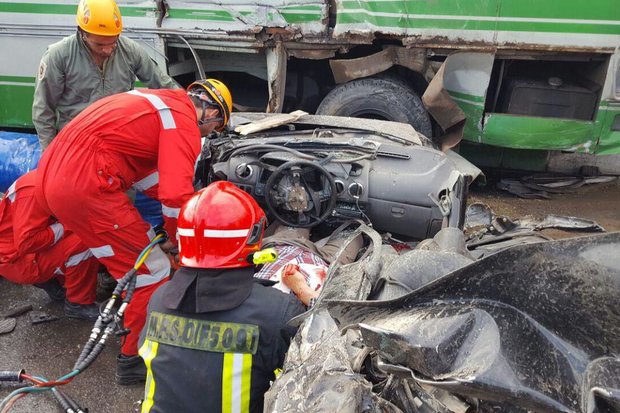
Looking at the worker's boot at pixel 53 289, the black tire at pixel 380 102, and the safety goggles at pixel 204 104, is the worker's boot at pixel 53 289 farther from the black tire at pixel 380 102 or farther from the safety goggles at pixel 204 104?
the black tire at pixel 380 102

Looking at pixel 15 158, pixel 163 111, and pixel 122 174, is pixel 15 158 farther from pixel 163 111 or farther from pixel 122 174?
pixel 163 111

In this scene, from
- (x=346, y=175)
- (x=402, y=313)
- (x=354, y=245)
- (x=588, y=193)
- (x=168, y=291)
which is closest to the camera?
(x=402, y=313)

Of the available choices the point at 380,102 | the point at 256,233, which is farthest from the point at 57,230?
the point at 380,102

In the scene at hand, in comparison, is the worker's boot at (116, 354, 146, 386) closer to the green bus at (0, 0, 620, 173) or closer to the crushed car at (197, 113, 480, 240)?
the crushed car at (197, 113, 480, 240)

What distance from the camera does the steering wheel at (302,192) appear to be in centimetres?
332

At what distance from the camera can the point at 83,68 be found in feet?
13.0

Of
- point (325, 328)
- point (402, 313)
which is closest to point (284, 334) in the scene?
point (325, 328)

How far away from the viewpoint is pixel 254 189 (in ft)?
11.4

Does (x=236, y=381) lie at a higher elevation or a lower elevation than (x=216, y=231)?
lower

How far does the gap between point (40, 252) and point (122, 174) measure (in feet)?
2.76

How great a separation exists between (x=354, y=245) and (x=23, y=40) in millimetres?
3997

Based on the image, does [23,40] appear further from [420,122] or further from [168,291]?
[168,291]

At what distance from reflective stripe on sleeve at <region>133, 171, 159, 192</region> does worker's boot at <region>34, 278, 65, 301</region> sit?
928 millimetres

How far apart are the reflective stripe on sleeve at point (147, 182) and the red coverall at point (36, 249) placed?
0.53m
